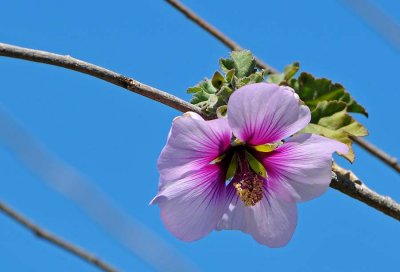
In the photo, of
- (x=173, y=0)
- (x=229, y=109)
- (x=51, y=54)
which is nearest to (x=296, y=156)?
(x=229, y=109)

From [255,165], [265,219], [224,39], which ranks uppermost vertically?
[224,39]

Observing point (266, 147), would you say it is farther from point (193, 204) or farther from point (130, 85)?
point (130, 85)

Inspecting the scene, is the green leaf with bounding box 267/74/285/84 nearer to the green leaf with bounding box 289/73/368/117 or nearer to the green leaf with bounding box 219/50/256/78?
the green leaf with bounding box 289/73/368/117

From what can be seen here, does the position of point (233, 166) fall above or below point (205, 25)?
below

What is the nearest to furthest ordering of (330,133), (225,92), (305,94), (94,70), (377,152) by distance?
(94,70)
(225,92)
(330,133)
(305,94)
(377,152)

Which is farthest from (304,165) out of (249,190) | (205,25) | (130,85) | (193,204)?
(205,25)

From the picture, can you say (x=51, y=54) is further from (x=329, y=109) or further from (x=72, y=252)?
(x=72, y=252)
